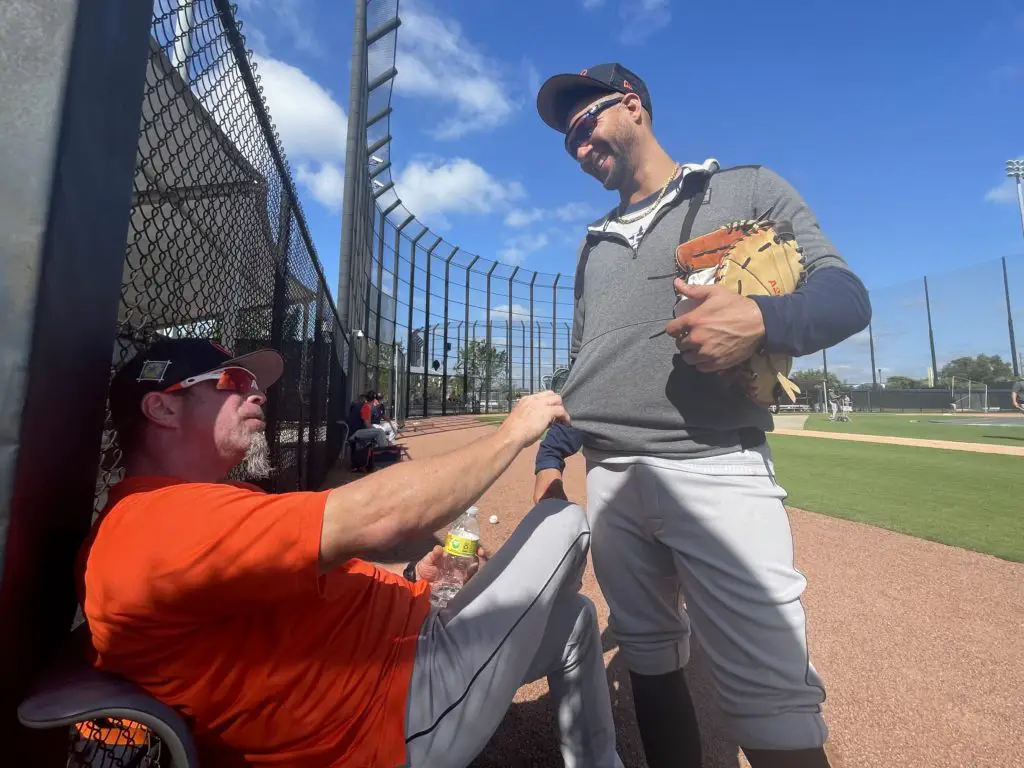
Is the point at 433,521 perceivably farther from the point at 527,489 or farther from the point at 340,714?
the point at 527,489

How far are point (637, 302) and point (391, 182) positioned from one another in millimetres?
18539

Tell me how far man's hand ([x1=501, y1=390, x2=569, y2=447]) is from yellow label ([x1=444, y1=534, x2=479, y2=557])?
583 mm

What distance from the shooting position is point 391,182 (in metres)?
18.2

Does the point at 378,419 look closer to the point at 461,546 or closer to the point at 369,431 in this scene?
the point at 369,431

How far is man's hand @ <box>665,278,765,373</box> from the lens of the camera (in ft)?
4.04

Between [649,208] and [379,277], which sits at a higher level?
[379,277]

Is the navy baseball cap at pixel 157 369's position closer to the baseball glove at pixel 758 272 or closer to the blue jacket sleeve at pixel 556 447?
the blue jacket sleeve at pixel 556 447

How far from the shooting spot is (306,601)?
48.2 inches

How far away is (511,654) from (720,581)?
57 cm

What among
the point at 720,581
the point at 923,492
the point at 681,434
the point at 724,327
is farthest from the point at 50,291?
the point at 923,492

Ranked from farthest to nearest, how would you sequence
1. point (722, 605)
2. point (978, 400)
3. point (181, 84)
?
point (978, 400), point (181, 84), point (722, 605)

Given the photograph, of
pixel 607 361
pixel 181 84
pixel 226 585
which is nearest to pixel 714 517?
pixel 607 361

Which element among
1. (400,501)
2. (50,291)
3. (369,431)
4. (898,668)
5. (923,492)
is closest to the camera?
(50,291)

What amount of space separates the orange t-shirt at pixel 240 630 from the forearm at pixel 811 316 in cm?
110
